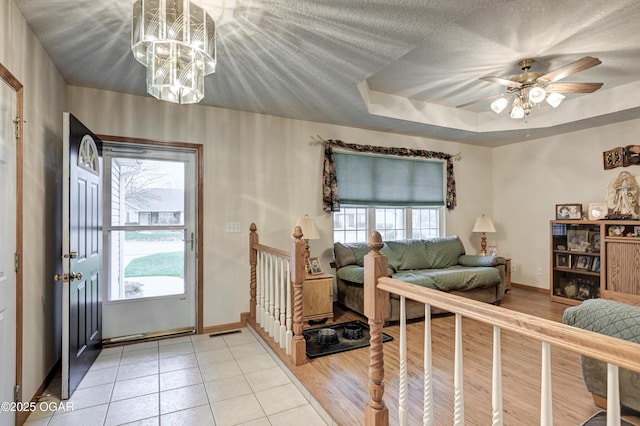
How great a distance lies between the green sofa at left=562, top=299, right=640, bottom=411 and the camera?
5.68ft

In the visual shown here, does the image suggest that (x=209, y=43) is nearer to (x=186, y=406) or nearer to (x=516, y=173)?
(x=186, y=406)

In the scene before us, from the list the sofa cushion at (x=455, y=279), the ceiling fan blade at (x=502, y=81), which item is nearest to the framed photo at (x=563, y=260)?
the sofa cushion at (x=455, y=279)

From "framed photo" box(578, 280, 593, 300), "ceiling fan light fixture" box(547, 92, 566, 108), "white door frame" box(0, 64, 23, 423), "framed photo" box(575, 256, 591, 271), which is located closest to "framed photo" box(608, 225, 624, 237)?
"framed photo" box(575, 256, 591, 271)

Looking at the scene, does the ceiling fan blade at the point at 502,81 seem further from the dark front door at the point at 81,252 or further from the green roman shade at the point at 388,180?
the dark front door at the point at 81,252

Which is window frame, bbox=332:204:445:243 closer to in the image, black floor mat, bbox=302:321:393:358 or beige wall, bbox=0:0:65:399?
black floor mat, bbox=302:321:393:358

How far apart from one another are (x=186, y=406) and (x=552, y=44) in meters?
3.99

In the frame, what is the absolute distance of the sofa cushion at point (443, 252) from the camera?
15.3ft

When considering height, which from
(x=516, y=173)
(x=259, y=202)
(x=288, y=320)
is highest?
(x=516, y=173)

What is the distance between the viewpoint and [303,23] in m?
2.07

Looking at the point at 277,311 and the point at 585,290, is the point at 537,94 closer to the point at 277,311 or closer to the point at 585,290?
the point at 277,311

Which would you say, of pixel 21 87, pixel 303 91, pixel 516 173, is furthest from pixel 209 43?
pixel 516 173

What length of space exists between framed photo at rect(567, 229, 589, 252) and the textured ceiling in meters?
1.50

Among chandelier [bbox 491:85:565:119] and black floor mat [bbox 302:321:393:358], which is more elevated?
chandelier [bbox 491:85:565:119]

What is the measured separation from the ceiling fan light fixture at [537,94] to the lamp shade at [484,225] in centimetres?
268
